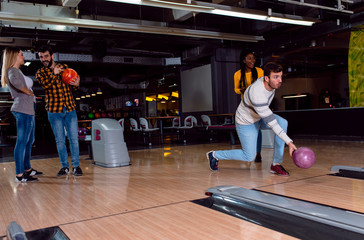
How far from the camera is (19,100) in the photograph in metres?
3.17

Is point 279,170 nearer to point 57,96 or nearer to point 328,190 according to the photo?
point 328,190

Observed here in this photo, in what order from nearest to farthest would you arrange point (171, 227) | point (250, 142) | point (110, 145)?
point (171, 227) → point (250, 142) → point (110, 145)

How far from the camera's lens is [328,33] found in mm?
7680

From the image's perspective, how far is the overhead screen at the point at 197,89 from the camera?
11.0 metres

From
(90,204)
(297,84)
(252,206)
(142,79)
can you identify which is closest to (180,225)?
(252,206)

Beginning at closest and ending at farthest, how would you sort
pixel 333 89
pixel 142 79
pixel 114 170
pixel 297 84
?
1. pixel 114 170
2. pixel 333 89
3. pixel 297 84
4. pixel 142 79

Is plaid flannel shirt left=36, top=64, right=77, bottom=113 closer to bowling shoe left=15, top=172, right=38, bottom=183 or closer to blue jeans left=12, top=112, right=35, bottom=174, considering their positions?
blue jeans left=12, top=112, right=35, bottom=174

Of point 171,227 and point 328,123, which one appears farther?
point 328,123

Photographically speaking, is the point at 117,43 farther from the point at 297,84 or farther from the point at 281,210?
the point at 281,210

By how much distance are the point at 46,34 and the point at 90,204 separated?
650 centimetres

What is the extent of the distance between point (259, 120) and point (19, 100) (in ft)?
7.64

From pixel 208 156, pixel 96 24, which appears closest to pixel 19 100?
pixel 208 156

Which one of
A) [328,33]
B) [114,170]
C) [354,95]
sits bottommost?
[114,170]

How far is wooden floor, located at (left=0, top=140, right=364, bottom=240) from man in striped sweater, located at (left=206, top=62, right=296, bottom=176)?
7.4 inches
